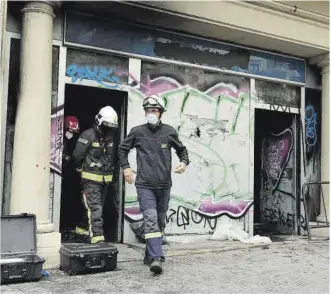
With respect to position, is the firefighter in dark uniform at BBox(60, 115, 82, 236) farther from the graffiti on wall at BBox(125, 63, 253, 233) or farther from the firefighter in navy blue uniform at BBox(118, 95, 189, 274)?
the firefighter in navy blue uniform at BBox(118, 95, 189, 274)

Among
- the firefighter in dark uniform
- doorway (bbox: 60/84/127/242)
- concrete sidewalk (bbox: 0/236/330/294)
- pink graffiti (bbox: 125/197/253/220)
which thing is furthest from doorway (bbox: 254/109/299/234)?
the firefighter in dark uniform

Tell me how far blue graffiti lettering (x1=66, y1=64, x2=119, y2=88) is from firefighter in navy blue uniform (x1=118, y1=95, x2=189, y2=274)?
1571 millimetres

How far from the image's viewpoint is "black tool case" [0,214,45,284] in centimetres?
459

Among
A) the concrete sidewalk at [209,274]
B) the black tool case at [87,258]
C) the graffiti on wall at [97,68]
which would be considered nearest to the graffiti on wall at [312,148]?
the concrete sidewalk at [209,274]

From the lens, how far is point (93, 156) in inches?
231

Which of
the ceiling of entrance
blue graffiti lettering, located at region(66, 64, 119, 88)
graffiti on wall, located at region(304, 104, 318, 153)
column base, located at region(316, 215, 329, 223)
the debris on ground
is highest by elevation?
the ceiling of entrance

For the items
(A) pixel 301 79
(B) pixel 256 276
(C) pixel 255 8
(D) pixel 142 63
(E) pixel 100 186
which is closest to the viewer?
(B) pixel 256 276

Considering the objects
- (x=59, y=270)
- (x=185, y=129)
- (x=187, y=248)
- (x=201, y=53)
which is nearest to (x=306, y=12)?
(x=201, y=53)

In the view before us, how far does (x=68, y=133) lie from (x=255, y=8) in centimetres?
354

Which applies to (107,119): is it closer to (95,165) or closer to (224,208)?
(95,165)

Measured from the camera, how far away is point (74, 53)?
648cm

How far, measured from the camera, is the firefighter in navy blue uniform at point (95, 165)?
19.0 feet

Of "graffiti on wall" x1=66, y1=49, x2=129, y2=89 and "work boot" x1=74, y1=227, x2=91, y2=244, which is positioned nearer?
"work boot" x1=74, y1=227, x2=91, y2=244

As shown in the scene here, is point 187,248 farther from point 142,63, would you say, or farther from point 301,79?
point 301,79
